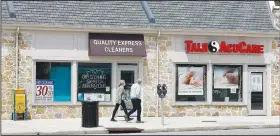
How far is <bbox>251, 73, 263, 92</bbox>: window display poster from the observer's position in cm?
2583

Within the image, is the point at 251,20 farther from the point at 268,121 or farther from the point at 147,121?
the point at 147,121

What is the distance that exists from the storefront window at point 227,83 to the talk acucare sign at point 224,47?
790 millimetres

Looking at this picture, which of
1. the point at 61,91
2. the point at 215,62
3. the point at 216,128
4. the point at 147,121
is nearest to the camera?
the point at 216,128

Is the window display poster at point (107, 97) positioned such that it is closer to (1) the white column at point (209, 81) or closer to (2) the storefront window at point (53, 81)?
(2) the storefront window at point (53, 81)

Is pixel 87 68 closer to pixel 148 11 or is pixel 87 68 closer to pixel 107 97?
pixel 107 97

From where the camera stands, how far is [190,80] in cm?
2500

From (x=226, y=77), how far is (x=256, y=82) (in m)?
1.44

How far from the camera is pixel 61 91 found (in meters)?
23.5

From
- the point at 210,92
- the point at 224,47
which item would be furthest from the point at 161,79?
the point at 224,47

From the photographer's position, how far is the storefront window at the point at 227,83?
1000 inches

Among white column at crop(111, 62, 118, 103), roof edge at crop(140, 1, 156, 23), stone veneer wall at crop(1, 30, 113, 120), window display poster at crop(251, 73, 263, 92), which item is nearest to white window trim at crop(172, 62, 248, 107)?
window display poster at crop(251, 73, 263, 92)

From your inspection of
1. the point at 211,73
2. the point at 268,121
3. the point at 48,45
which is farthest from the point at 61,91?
the point at 268,121

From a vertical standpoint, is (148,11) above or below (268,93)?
above

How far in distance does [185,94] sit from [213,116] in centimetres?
152
